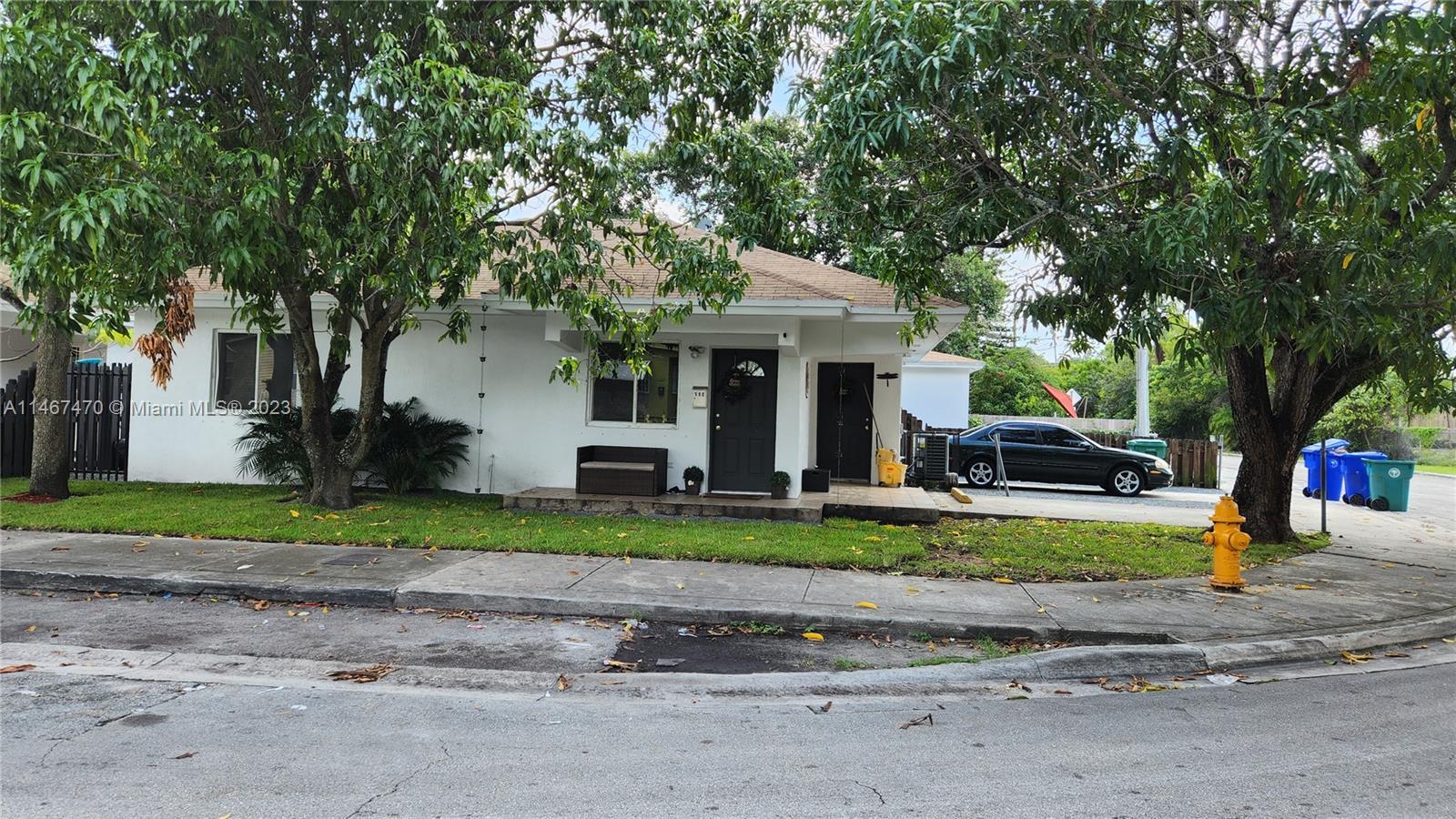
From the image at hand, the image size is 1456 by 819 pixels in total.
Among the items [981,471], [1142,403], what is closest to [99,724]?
[981,471]

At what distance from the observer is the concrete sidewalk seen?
6594mm

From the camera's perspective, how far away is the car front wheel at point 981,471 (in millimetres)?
17812

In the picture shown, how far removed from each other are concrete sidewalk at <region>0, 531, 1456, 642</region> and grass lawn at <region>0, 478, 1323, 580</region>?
0.35 meters

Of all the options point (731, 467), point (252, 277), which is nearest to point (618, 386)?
point (731, 467)

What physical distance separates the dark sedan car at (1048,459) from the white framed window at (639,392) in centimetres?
765

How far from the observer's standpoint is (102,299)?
8.24m

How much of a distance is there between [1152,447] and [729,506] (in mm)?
12555

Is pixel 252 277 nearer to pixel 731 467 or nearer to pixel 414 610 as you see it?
pixel 414 610

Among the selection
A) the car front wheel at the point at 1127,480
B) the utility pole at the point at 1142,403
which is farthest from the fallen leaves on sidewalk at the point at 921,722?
the utility pole at the point at 1142,403

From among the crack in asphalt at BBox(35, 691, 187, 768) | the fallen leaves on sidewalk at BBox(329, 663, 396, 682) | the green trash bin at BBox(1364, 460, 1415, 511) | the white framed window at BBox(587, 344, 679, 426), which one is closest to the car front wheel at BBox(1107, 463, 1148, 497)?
the green trash bin at BBox(1364, 460, 1415, 511)

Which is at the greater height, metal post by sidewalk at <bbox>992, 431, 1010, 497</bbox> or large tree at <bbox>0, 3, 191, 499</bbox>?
large tree at <bbox>0, 3, 191, 499</bbox>

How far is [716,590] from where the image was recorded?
7297 mm

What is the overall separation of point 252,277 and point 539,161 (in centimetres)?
301

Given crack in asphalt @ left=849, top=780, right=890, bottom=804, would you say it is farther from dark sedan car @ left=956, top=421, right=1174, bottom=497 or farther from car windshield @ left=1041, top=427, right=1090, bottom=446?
car windshield @ left=1041, top=427, right=1090, bottom=446
